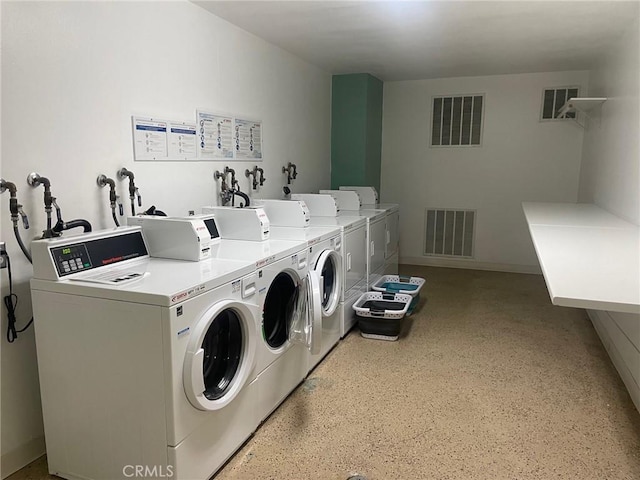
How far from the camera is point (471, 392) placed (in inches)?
113

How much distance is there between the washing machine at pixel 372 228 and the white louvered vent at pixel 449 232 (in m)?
1.64

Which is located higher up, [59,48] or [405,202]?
[59,48]

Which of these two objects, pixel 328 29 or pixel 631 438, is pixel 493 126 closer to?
pixel 328 29

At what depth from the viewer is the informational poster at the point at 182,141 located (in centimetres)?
303

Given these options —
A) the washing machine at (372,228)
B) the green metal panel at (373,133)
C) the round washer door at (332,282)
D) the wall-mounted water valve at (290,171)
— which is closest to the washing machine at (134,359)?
the round washer door at (332,282)

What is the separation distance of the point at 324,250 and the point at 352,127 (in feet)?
9.28

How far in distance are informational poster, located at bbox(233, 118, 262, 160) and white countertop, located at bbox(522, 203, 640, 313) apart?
2.23m

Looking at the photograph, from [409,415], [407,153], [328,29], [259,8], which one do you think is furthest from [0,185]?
[407,153]

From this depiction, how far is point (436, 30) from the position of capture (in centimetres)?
371

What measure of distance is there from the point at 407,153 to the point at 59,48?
4610mm

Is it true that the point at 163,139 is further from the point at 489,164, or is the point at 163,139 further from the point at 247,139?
the point at 489,164

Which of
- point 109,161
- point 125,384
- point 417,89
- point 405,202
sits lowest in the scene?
point 125,384

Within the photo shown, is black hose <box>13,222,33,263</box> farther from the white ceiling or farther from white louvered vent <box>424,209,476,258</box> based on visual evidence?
white louvered vent <box>424,209,476,258</box>

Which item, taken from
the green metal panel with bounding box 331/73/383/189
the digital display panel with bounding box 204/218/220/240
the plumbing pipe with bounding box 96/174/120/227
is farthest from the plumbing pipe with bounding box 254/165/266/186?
the green metal panel with bounding box 331/73/383/189
